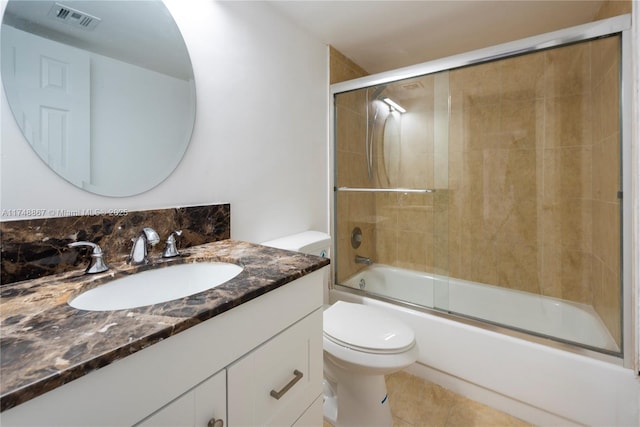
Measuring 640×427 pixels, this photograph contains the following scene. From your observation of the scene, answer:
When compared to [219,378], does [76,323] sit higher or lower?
higher

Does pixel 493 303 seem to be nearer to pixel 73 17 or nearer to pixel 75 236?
pixel 75 236

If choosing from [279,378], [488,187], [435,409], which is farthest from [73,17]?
[488,187]

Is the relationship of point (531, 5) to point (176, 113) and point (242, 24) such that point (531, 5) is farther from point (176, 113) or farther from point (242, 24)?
point (176, 113)

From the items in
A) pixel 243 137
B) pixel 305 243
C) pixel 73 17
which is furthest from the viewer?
pixel 305 243

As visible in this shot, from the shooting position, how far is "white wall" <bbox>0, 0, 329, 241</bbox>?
81 centimetres

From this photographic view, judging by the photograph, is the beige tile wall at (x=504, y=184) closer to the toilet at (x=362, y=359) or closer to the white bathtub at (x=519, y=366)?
the white bathtub at (x=519, y=366)

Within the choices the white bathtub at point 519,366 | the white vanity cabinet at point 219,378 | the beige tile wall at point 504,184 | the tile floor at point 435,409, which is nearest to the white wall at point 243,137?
the beige tile wall at point 504,184

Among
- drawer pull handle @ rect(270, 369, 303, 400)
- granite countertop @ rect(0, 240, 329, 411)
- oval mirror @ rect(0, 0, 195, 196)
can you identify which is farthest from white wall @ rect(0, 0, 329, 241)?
drawer pull handle @ rect(270, 369, 303, 400)

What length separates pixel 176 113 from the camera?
1111mm

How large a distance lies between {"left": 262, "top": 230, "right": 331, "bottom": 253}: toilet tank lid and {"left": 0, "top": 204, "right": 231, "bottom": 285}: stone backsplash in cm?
44

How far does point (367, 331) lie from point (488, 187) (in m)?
1.50

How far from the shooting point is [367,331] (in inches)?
50.5

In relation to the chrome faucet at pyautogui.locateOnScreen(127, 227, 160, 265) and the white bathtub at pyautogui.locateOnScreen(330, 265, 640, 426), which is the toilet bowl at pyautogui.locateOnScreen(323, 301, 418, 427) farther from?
the chrome faucet at pyautogui.locateOnScreen(127, 227, 160, 265)

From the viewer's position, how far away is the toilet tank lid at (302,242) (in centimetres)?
149
